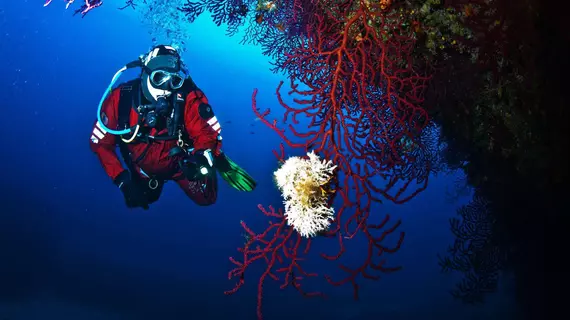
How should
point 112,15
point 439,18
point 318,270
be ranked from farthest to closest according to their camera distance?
1. point 318,270
2. point 112,15
3. point 439,18

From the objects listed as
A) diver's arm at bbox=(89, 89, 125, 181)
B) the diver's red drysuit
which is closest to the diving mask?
the diver's red drysuit

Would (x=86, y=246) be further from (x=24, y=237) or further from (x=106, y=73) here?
(x=106, y=73)

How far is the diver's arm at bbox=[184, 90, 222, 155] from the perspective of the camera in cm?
793

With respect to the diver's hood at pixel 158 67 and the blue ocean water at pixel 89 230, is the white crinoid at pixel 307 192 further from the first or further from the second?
the blue ocean water at pixel 89 230

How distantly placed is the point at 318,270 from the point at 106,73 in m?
16.3

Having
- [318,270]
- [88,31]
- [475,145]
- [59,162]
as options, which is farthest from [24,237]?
[475,145]

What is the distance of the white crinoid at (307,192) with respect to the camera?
2637mm

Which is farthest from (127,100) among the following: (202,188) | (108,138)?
(202,188)

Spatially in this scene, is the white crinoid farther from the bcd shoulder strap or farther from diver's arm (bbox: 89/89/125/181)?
diver's arm (bbox: 89/89/125/181)

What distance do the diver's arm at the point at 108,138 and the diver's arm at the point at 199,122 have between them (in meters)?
1.65

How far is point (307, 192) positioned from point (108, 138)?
6966mm

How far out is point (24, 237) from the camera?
51.0 feet

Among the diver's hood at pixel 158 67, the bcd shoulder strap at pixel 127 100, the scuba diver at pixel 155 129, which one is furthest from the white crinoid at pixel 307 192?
the bcd shoulder strap at pixel 127 100

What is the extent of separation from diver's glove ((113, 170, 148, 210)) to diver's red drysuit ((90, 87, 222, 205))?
0.14 m
